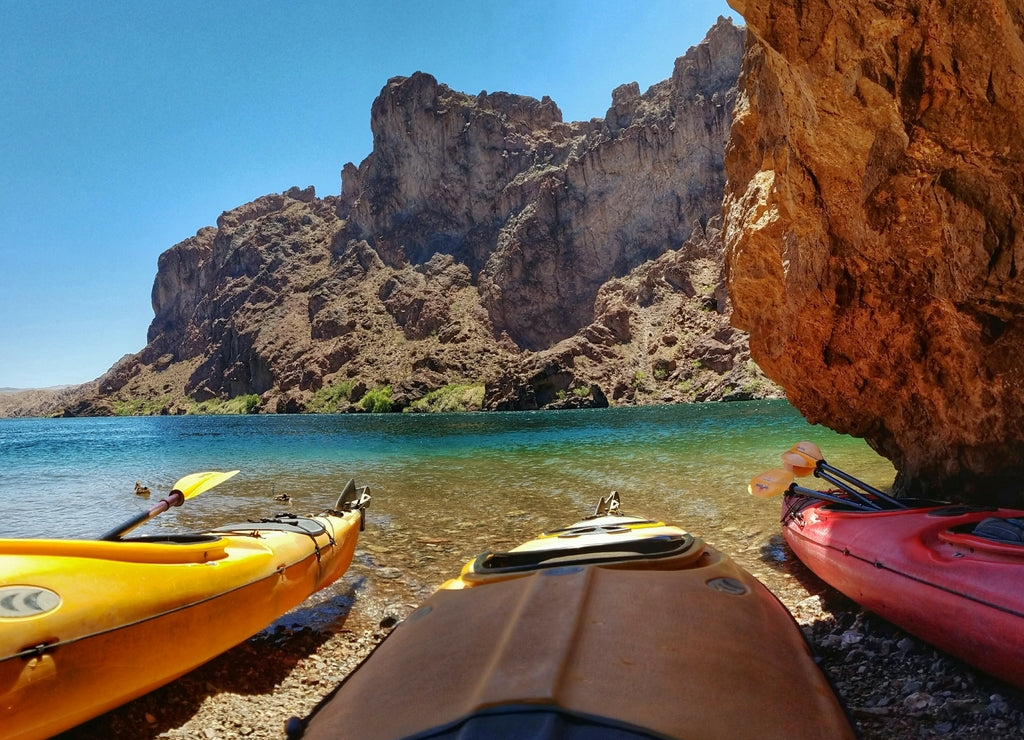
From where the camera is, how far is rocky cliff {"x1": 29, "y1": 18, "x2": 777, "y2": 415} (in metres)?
81.0

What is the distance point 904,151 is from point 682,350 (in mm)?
76499

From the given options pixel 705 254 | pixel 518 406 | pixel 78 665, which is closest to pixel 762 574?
pixel 78 665

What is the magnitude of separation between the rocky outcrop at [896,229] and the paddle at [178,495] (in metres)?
7.09

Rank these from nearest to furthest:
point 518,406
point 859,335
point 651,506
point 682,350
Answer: point 859,335 → point 651,506 → point 518,406 → point 682,350

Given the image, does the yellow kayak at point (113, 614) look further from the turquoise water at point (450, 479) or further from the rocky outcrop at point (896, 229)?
the rocky outcrop at point (896, 229)

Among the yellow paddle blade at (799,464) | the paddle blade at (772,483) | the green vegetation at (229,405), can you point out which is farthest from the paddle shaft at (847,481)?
the green vegetation at (229,405)

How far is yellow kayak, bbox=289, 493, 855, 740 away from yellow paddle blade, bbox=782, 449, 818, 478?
15.1ft

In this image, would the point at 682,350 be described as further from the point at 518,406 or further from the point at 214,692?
the point at 214,692

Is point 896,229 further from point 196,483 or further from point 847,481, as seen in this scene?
point 196,483

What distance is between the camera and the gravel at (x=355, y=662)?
3.05 meters

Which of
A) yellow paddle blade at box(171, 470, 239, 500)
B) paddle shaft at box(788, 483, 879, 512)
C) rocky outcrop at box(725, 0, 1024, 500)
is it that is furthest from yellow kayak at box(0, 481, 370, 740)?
rocky outcrop at box(725, 0, 1024, 500)

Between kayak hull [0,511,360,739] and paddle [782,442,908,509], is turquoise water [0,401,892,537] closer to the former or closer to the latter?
paddle [782,442,908,509]

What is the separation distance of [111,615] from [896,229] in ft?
24.3

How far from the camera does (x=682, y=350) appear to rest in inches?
3098
